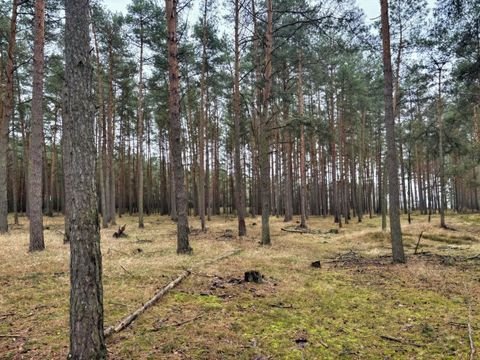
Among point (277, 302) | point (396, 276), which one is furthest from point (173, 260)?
point (396, 276)

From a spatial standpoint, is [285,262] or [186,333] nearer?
[186,333]

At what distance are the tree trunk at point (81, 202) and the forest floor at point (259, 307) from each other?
2.43 feet

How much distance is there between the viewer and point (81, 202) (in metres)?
3.13

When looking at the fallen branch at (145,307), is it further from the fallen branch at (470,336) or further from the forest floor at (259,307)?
the fallen branch at (470,336)

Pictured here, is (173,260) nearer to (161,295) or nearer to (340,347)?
(161,295)

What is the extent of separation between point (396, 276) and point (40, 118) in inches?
426

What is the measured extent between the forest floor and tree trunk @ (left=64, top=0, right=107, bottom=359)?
74 centimetres

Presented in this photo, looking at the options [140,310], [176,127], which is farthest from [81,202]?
[176,127]

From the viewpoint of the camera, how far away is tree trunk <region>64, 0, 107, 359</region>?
10.2 feet

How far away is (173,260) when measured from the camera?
9008 millimetres

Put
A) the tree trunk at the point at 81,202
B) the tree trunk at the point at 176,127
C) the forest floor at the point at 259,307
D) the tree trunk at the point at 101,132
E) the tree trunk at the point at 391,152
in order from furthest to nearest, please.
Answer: the tree trunk at the point at 101,132 → the tree trunk at the point at 176,127 → the tree trunk at the point at 391,152 → the forest floor at the point at 259,307 → the tree trunk at the point at 81,202

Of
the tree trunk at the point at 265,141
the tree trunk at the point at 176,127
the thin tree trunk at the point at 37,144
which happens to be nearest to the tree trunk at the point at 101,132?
the thin tree trunk at the point at 37,144

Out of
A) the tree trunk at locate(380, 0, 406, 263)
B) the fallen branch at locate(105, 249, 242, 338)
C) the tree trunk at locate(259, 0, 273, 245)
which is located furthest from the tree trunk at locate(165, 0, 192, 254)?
the tree trunk at locate(380, 0, 406, 263)

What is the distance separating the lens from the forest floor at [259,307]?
3.98 metres
